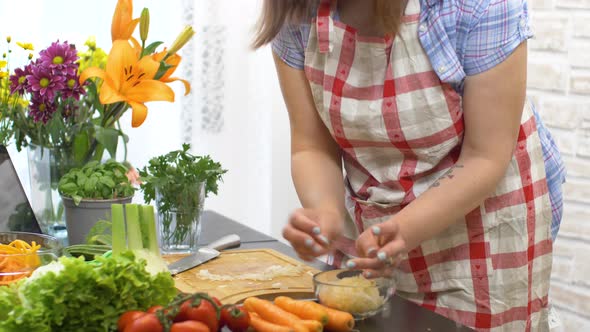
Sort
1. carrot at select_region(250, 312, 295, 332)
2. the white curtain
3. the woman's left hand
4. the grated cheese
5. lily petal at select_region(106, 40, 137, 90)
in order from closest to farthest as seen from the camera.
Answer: carrot at select_region(250, 312, 295, 332), the woman's left hand, the grated cheese, lily petal at select_region(106, 40, 137, 90), the white curtain

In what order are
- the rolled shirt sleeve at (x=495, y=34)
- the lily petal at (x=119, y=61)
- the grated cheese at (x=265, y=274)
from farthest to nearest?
1. the lily petal at (x=119, y=61)
2. the grated cheese at (x=265, y=274)
3. the rolled shirt sleeve at (x=495, y=34)

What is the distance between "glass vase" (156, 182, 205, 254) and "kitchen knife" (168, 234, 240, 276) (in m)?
0.04

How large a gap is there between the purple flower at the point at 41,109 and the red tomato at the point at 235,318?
0.69 meters

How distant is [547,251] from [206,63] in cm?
146

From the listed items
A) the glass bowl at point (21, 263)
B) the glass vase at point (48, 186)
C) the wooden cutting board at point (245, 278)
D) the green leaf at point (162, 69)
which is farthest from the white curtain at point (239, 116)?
the glass bowl at point (21, 263)

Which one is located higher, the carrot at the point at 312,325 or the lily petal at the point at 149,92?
the lily petal at the point at 149,92

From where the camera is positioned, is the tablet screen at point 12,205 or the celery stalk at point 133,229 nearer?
the celery stalk at point 133,229

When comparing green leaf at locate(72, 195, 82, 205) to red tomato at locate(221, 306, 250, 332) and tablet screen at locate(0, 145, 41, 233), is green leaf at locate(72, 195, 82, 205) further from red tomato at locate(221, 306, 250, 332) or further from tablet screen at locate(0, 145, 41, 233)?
red tomato at locate(221, 306, 250, 332)

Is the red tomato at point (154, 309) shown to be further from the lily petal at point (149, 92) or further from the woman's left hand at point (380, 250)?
the lily petal at point (149, 92)

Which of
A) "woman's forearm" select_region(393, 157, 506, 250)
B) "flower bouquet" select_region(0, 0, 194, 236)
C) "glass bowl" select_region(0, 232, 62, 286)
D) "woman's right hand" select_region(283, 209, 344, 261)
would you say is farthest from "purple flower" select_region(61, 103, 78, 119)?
"woman's forearm" select_region(393, 157, 506, 250)

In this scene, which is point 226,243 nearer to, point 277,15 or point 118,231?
point 118,231

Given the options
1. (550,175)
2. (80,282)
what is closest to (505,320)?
(550,175)

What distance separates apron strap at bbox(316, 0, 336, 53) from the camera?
148cm

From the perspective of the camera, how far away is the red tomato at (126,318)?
1.02 m
